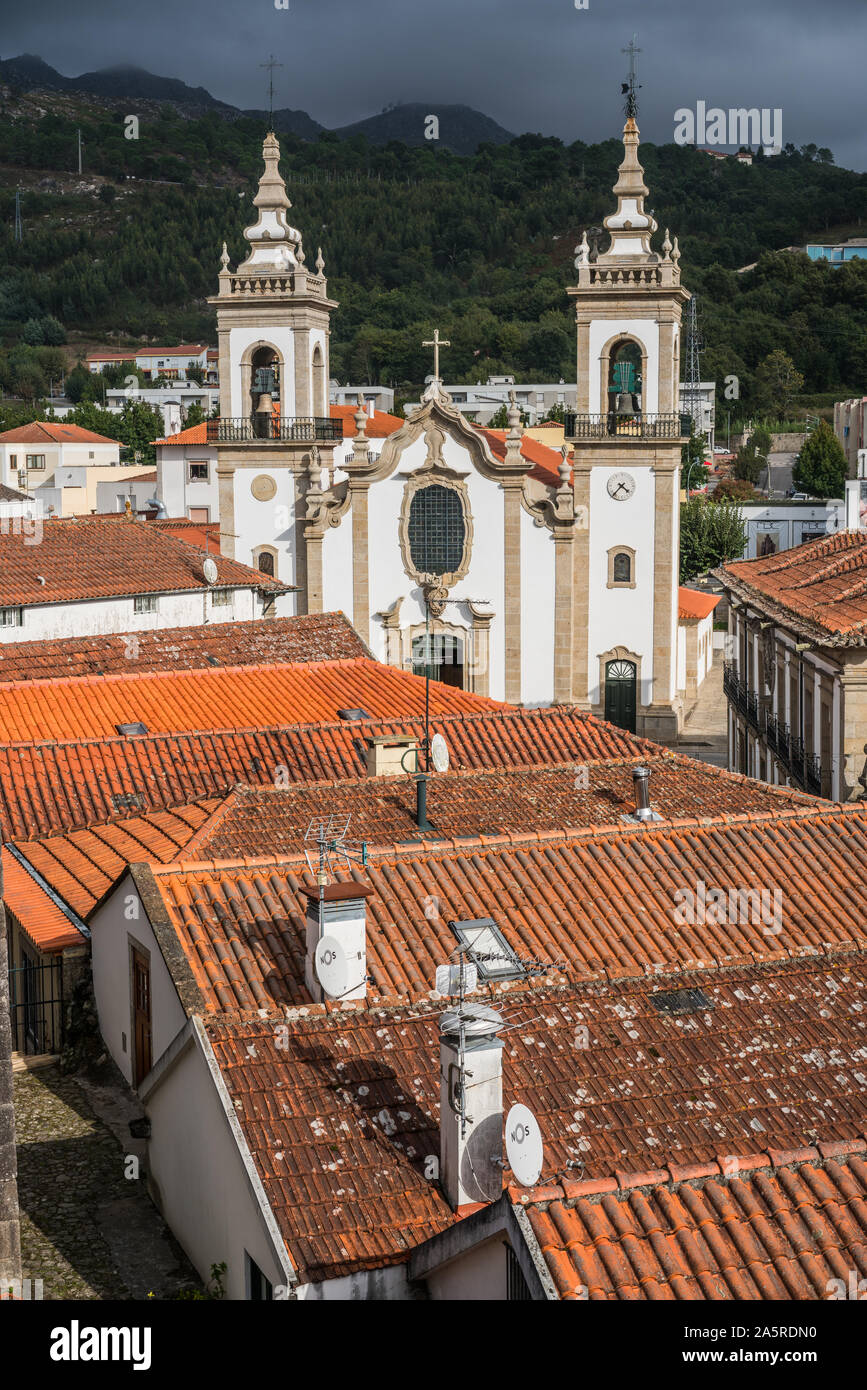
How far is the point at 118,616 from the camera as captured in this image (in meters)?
33.2

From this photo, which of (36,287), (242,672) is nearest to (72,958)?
(242,672)

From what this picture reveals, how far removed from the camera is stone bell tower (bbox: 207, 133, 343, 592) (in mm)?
42844

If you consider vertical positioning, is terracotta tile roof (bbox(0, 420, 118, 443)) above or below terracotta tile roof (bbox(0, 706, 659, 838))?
above

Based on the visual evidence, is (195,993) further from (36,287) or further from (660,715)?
(36,287)

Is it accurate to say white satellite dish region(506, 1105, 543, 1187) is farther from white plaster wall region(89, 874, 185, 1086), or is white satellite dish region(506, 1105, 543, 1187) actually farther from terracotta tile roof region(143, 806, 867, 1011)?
white plaster wall region(89, 874, 185, 1086)

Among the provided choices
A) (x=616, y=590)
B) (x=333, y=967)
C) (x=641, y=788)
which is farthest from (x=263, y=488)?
(x=333, y=967)

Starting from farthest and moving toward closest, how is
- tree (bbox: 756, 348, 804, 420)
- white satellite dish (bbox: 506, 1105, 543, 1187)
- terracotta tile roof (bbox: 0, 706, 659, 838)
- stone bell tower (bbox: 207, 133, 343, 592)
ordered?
1. tree (bbox: 756, 348, 804, 420)
2. stone bell tower (bbox: 207, 133, 343, 592)
3. terracotta tile roof (bbox: 0, 706, 659, 838)
4. white satellite dish (bbox: 506, 1105, 543, 1187)

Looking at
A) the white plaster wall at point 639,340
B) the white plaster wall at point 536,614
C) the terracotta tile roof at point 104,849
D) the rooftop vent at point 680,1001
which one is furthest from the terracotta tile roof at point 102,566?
the rooftop vent at point 680,1001

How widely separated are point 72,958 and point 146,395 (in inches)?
4327

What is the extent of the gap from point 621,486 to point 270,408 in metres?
9.56

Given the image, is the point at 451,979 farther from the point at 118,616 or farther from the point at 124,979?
the point at 118,616

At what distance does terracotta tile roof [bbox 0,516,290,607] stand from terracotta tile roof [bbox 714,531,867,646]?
10.9m

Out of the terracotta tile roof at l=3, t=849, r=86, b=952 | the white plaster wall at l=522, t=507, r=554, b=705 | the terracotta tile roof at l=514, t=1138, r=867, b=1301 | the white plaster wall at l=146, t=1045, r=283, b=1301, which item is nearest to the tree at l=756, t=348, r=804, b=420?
the white plaster wall at l=522, t=507, r=554, b=705

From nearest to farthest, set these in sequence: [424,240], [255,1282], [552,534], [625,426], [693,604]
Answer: [255,1282], [552,534], [625,426], [693,604], [424,240]
